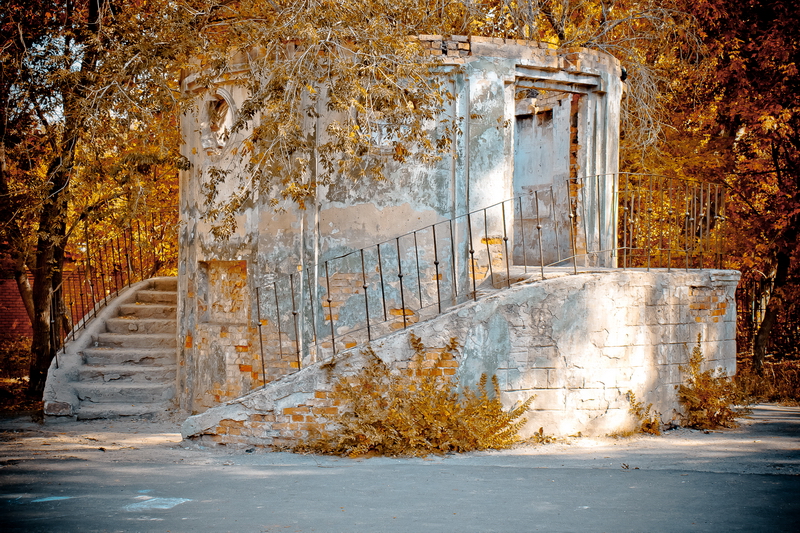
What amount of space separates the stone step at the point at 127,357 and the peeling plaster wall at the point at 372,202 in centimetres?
104

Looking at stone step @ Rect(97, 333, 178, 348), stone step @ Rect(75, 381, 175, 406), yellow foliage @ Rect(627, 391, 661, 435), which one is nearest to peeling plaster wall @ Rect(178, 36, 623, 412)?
stone step @ Rect(75, 381, 175, 406)

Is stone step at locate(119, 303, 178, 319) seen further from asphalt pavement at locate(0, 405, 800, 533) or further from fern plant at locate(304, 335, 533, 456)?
fern plant at locate(304, 335, 533, 456)

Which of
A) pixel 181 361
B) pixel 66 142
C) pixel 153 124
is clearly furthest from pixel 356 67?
pixel 181 361

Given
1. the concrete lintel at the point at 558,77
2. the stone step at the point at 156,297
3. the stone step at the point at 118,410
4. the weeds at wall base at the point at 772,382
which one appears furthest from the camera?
the stone step at the point at 156,297

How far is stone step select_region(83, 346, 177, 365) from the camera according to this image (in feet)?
36.8

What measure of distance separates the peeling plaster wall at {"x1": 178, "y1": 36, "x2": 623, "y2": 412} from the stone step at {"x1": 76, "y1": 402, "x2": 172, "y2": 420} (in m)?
0.38

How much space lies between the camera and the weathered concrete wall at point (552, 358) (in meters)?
7.43

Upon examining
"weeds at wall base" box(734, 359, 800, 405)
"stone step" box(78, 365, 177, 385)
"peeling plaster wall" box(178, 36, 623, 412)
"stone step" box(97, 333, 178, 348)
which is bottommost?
"weeds at wall base" box(734, 359, 800, 405)

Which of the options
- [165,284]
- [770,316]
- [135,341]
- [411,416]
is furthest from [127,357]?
[770,316]

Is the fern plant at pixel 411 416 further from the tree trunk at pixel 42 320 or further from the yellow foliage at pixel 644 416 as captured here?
the tree trunk at pixel 42 320

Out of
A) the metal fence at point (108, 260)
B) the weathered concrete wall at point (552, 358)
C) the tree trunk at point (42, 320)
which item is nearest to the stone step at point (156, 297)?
the metal fence at point (108, 260)

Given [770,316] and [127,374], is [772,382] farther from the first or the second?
[127,374]

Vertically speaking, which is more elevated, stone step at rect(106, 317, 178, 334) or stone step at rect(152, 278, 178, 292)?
stone step at rect(152, 278, 178, 292)

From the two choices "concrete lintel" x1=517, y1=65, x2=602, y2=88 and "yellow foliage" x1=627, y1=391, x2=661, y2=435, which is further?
"concrete lintel" x1=517, y1=65, x2=602, y2=88
